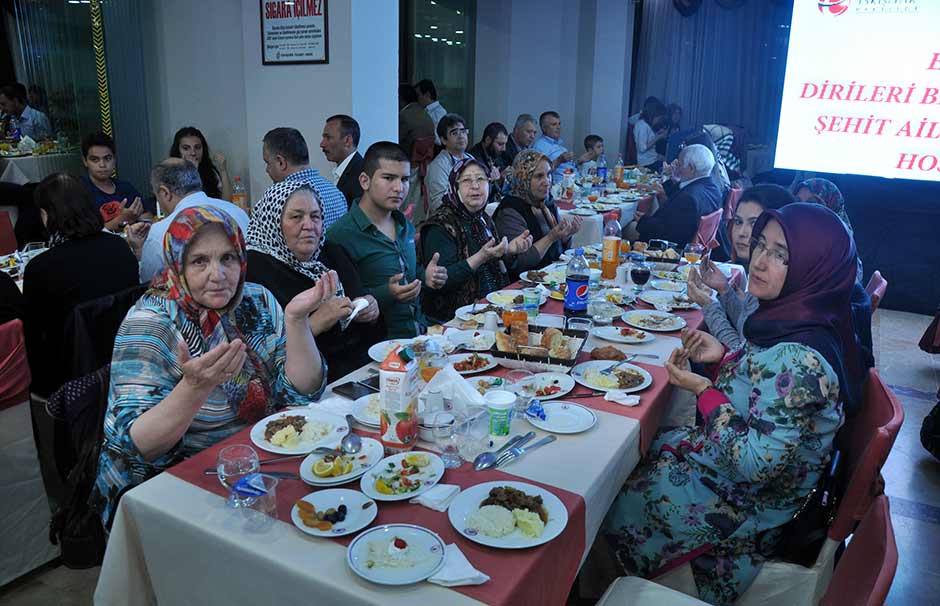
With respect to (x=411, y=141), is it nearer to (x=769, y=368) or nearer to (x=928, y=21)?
(x=928, y=21)

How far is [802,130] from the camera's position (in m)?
6.36

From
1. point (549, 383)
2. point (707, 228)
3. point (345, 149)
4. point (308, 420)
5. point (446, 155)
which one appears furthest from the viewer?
point (446, 155)

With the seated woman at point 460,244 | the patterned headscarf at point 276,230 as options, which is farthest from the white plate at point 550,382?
the seated woman at point 460,244

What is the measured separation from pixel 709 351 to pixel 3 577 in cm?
253

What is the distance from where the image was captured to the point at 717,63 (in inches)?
389

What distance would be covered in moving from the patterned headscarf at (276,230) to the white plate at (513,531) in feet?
4.33

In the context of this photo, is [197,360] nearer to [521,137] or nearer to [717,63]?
[521,137]

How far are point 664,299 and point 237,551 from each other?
7.43 ft

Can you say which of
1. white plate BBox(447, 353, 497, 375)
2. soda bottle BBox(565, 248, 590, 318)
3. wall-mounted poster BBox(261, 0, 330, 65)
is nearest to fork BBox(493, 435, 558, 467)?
white plate BBox(447, 353, 497, 375)

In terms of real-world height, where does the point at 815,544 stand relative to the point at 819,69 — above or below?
below

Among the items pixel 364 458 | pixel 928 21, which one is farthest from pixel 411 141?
pixel 364 458

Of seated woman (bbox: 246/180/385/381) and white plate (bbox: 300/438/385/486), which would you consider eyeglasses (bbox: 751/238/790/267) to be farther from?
seated woman (bbox: 246/180/385/381)

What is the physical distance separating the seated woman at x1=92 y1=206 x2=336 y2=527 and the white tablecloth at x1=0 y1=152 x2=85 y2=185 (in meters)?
4.67

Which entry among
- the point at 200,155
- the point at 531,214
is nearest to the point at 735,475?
the point at 531,214
